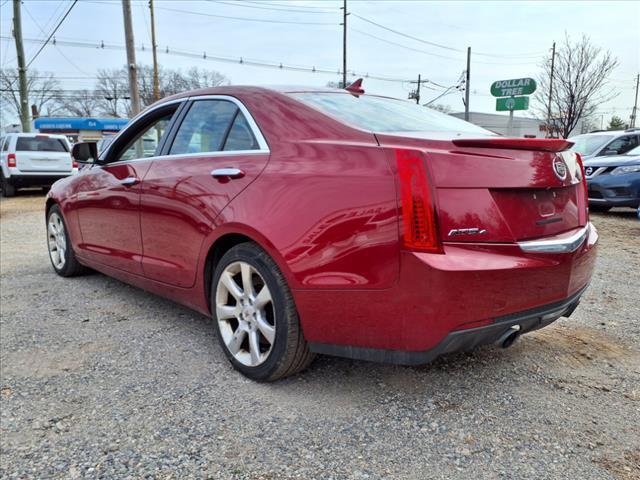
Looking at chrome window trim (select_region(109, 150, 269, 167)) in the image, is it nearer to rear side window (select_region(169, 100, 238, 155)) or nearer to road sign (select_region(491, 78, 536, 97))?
rear side window (select_region(169, 100, 238, 155))

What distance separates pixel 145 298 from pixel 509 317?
311 centimetres

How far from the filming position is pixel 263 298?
261cm

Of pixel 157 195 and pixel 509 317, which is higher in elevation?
pixel 157 195

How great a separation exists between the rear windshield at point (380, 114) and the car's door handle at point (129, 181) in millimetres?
1394

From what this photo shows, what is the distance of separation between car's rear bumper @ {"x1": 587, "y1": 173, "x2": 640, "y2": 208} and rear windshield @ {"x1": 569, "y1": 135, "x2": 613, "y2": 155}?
4.65 feet

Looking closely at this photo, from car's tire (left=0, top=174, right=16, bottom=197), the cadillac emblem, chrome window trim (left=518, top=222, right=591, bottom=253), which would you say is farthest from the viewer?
car's tire (left=0, top=174, right=16, bottom=197)

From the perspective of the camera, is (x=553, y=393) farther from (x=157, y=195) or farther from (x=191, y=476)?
(x=157, y=195)

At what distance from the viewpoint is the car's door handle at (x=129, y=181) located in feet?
11.8

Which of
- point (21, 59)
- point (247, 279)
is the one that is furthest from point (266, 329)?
point (21, 59)

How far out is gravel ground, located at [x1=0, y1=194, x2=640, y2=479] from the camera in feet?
6.76

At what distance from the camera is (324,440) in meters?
2.22

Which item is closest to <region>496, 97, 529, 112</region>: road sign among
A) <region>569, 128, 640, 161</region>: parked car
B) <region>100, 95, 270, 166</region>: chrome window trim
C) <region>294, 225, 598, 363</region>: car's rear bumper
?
<region>569, 128, 640, 161</region>: parked car

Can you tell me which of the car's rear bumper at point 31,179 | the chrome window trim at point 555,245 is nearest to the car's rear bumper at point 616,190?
the chrome window trim at point 555,245

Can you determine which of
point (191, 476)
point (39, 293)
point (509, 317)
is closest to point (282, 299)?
point (191, 476)
